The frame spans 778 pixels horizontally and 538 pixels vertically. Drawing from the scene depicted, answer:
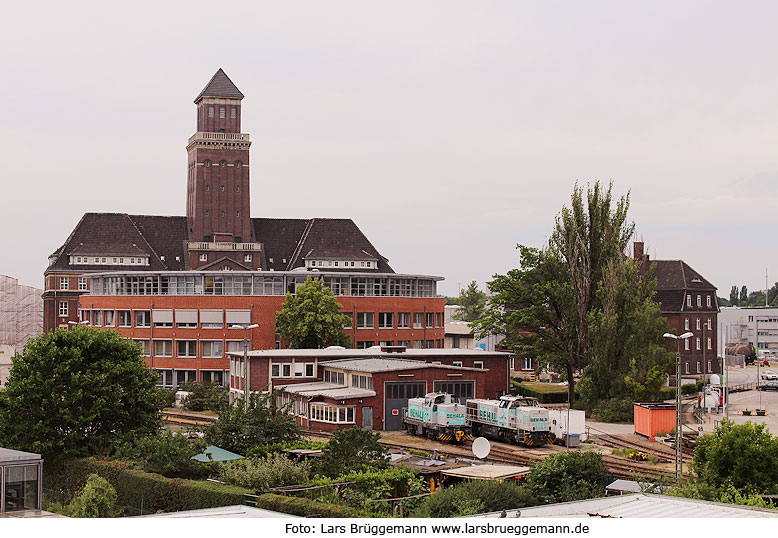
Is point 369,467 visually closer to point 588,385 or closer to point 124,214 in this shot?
point 588,385

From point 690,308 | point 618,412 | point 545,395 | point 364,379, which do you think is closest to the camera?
point 364,379

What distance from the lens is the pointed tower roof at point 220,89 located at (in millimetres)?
141250

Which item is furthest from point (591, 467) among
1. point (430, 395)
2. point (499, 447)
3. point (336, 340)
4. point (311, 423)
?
point (336, 340)

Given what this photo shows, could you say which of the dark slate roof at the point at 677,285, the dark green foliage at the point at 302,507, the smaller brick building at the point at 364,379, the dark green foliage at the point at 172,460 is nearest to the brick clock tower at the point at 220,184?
the dark slate roof at the point at 677,285

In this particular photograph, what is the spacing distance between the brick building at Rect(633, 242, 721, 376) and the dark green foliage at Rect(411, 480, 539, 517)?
89601 millimetres

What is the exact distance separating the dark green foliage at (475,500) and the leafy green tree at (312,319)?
54.2m

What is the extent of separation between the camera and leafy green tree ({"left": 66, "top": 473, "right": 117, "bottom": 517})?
99.9 feet

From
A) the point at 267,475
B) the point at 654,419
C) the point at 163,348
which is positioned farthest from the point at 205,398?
the point at 267,475

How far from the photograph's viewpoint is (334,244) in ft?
458

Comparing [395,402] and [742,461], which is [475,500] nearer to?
[742,461]

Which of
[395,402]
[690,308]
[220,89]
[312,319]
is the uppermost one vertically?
[220,89]

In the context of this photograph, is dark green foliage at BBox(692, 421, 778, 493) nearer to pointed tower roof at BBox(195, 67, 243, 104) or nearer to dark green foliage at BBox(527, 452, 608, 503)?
dark green foliage at BBox(527, 452, 608, 503)

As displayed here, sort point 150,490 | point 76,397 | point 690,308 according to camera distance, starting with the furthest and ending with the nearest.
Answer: point 690,308
point 76,397
point 150,490

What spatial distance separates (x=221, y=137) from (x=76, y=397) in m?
99.6
